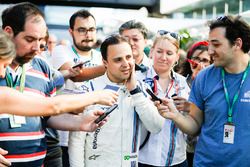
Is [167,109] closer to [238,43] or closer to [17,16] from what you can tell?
[238,43]

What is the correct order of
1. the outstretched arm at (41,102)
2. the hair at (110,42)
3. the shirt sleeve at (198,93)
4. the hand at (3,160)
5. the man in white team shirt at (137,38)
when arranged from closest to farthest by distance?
the outstretched arm at (41,102) → the hand at (3,160) → the shirt sleeve at (198,93) → the hair at (110,42) → the man in white team shirt at (137,38)

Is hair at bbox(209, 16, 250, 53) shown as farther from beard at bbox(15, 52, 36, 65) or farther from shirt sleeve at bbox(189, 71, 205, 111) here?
beard at bbox(15, 52, 36, 65)

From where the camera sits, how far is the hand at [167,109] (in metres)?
2.74

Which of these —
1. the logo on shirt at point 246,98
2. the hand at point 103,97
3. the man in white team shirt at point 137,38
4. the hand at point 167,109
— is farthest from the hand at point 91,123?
the man in white team shirt at point 137,38

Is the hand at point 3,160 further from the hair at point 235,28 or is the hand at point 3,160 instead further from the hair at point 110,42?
the hair at point 235,28

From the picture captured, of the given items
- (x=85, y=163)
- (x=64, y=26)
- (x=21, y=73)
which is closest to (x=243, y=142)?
(x=85, y=163)

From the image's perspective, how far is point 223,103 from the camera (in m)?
2.55

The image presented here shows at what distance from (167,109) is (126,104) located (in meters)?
0.30

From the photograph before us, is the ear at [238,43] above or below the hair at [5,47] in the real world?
above

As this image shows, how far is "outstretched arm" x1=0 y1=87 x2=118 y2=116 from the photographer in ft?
6.63

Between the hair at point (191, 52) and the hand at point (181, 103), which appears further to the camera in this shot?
the hair at point (191, 52)

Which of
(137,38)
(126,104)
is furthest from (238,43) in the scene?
(137,38)

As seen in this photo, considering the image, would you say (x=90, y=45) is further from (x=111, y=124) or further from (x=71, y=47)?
(x=111, y=124)

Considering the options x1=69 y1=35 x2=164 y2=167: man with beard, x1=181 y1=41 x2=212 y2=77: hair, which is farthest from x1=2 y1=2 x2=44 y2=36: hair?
x1=181 y1=41 x2=212 y2=77: hair
